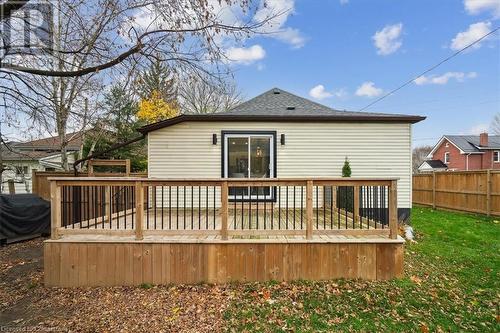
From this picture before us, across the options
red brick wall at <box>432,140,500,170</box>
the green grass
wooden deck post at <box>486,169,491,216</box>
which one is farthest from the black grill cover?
red brick wall at <box>432,140,500,170</box>

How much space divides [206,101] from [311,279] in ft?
47.8

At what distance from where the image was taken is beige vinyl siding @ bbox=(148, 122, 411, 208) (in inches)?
297

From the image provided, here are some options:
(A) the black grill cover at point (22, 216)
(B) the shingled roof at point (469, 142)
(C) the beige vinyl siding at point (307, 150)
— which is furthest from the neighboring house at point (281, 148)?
(B) the shingled roof at point (469, 142)

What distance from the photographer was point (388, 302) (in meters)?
3.45

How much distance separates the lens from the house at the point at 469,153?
2431cm

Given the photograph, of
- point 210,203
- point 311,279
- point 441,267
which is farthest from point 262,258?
point 210,203

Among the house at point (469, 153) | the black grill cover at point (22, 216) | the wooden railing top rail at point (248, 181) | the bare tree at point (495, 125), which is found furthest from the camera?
the bare tree at point (495, 125)

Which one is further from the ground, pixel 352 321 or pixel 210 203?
pixel 210 203

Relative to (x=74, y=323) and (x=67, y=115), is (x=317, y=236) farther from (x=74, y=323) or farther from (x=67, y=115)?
(x=67, y=115)

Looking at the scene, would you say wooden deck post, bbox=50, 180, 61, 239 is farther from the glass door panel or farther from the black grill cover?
the glass door panel

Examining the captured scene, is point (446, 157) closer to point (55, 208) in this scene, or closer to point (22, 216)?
point (55, 208)

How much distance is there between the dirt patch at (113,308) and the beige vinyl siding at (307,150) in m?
3.93

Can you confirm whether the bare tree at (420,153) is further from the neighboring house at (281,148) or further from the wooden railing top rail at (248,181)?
the wooden railing top rail at (248,181)

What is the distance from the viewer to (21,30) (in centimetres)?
467
